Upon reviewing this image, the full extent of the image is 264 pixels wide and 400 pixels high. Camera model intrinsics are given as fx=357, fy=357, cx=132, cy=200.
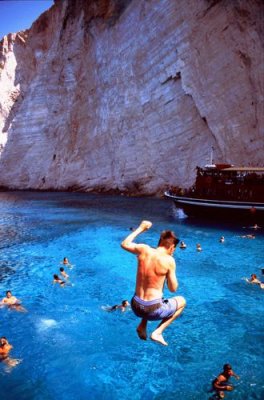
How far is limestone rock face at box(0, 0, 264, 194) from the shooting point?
131 ft

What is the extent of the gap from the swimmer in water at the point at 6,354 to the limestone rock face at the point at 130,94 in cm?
3244

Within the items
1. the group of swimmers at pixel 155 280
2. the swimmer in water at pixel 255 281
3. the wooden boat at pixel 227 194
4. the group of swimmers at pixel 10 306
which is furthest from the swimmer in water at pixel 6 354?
the wooden boat at pixel 227 194

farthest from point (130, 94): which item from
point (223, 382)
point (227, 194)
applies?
point (223, 382)

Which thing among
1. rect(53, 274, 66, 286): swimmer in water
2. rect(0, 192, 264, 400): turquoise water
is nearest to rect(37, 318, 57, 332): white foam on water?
rect(0, 192, 264, 400): turquoise water

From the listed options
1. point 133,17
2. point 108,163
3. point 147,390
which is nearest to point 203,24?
point 133,17

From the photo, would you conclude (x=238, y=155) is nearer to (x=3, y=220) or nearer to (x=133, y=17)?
(x=3, y=220)

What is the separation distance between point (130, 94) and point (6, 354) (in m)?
47.6

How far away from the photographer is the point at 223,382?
8.53 m

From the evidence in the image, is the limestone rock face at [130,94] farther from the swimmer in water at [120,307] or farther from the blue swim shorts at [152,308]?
the blue swim shorts at [152,308]

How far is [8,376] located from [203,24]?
44.3m

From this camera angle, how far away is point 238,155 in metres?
38.9

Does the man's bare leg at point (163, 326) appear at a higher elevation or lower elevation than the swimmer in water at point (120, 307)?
higher

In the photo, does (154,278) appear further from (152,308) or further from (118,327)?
(118,327)

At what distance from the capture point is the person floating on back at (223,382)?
27.3 ft
